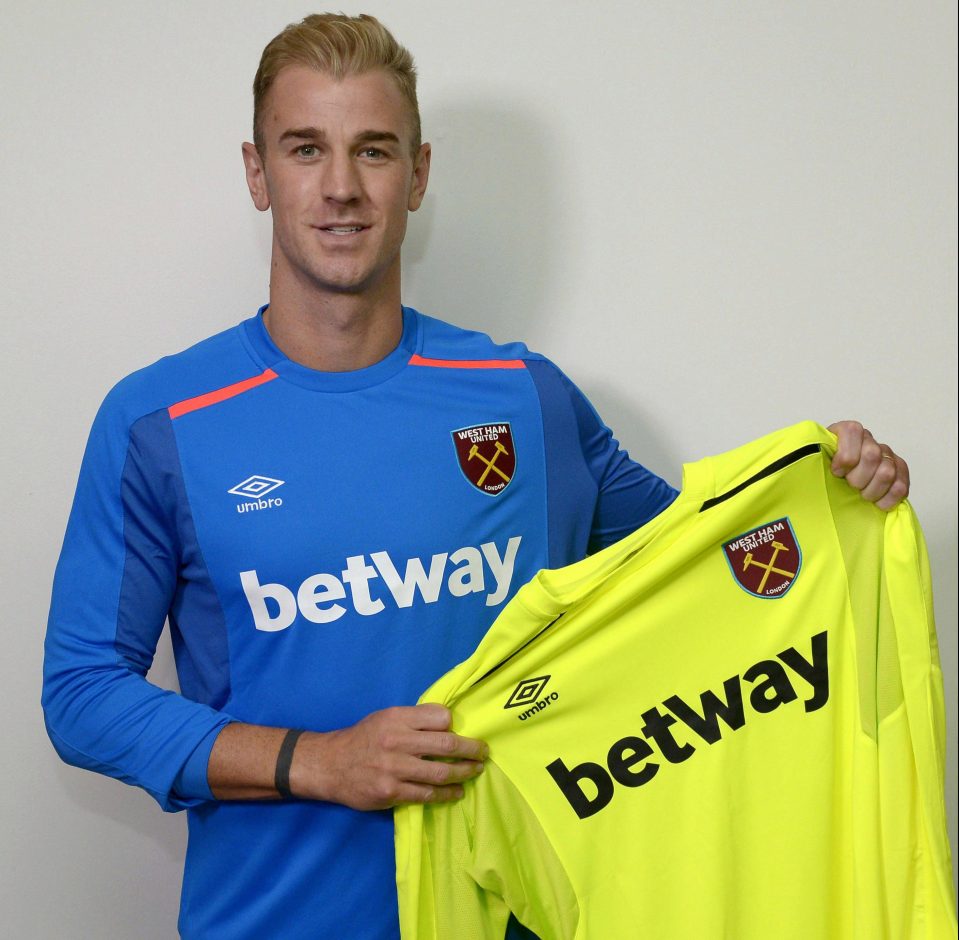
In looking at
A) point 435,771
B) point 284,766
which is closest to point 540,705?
point 435,771

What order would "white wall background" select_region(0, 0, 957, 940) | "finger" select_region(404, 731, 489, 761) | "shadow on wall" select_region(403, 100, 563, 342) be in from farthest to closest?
"shadow on wall" select_region(403, 100, 563, 342)
"white wall background" select_region(0, 0, 957, 940)
"finger" select_region(404, 731, 489, 761)

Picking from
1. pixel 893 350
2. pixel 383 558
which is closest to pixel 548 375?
pixel 383 558

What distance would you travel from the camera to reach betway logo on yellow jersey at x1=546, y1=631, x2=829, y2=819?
3.98 feet

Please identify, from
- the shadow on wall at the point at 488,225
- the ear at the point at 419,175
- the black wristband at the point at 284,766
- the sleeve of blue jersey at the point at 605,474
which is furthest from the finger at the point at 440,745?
the shadow on wall at the point at 488,225

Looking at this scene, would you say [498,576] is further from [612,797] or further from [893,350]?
[893,350]

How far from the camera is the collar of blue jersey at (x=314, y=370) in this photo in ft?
4.36

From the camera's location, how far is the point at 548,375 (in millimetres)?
1428

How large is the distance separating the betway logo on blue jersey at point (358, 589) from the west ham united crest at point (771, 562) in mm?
293

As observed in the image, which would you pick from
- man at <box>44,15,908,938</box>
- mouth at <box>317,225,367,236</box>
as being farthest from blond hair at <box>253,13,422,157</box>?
mouth at <box>317,225,367,236</box>

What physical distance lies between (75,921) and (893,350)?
4.64ft

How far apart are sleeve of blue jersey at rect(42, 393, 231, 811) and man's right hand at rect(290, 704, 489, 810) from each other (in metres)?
0.11

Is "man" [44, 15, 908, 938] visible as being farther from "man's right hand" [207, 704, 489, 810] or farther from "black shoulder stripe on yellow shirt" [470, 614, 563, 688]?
"black shoulder stripe on yellow shirt" [470, 614, 563, 688]

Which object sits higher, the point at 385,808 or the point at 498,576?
the point at 498,576

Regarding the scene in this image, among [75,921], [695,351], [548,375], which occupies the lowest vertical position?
[75,921]
